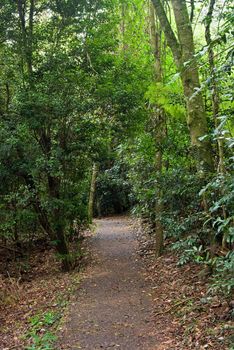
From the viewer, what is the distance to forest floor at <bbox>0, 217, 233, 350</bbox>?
534cm

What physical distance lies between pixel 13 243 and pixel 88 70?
609 centimetres

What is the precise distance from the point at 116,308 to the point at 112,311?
157 millimetres

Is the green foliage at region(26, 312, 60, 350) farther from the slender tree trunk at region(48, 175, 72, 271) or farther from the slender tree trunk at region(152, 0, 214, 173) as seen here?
the slender tree trunk at region(152, 0, 214, 173)

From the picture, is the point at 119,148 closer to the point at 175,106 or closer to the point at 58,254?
the point at 58,254

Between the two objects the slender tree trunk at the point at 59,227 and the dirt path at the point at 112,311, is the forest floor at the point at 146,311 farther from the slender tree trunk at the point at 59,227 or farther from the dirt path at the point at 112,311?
the slender tree trunk at the point at 59,227

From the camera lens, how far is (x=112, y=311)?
6.81 metres

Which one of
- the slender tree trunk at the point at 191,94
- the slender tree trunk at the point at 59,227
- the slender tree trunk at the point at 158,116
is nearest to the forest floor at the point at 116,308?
the slender tree trunk at the point at 59,227

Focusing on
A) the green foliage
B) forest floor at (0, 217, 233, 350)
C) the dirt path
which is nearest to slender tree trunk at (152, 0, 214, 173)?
forest floor at (0, 217, 233, 350)

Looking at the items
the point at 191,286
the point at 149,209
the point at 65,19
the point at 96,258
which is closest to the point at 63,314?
the point at 191,286

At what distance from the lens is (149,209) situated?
472 inches

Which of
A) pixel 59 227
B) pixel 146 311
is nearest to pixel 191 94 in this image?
pixel 146 311

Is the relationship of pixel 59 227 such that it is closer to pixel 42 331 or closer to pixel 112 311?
pixel 112 311

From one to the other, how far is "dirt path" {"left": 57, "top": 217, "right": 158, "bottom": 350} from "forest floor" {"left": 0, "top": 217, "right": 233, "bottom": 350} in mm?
14

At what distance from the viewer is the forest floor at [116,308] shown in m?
5.34
